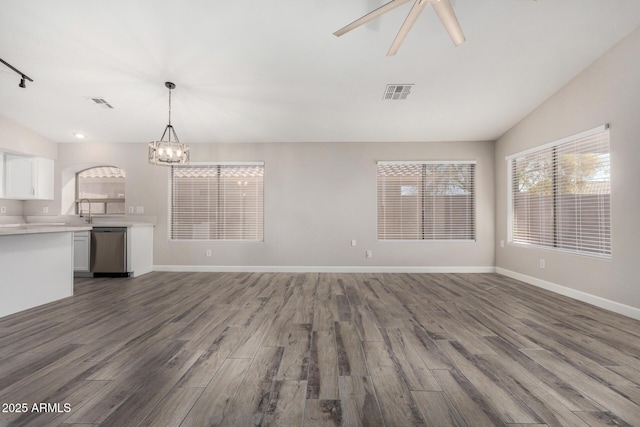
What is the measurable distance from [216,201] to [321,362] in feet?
14.4

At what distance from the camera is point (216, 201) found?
5.58m

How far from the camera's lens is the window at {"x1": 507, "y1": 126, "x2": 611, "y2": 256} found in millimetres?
3439

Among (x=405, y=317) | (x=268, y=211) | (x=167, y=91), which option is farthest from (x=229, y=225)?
(x=405, y=317)

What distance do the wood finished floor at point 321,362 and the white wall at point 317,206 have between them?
5.80 feet

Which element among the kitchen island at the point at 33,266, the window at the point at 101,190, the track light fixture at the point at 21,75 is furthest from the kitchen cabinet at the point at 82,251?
the track light fixture at the point at 21,75

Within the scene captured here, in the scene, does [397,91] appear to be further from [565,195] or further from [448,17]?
[565,195]

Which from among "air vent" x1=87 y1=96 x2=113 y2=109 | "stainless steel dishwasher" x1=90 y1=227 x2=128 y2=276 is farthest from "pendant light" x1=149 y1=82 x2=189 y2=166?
"stainless steel dishwasher" x1=90 y1=227 x2=128 y2=276

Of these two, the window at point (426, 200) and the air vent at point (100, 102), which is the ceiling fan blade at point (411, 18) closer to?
the window at point (426, 200)

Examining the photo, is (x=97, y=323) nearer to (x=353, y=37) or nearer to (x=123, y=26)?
(x=123, y=26)

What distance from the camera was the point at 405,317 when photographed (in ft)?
9.57

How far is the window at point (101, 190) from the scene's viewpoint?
18.5 feet

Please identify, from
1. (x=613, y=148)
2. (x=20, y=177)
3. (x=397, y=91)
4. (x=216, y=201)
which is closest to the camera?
(x=613, y=148)

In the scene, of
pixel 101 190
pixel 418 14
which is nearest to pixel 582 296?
pixel 418 14

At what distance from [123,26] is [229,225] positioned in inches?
137
